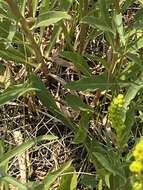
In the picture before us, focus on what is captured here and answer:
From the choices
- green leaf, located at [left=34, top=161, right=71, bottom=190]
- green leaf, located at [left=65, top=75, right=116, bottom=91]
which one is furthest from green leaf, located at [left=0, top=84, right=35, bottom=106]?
green leaf, located at [left=34, top=161, right=71, bottom=190]

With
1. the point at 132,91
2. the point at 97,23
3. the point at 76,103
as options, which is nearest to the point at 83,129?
the point at 76,103

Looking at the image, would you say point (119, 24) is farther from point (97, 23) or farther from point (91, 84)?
point (91, 84)

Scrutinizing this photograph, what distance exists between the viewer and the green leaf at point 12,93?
1.38 m

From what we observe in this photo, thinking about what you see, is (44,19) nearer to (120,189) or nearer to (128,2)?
(128,2)

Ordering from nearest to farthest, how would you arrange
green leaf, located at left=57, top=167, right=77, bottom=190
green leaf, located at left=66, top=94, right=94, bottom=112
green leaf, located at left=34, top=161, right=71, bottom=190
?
green leaf, located at left=34, top=161, right=71, bottom=190
green leaf, located at left=57, top=167, right=77, bottom=190
green leaf, located at left=66, top=94, right=94, bottom=112

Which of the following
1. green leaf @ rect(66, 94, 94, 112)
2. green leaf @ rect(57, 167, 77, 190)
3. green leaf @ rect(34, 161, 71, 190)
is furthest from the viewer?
green leaf @ rect(66, 94, 94, 112)

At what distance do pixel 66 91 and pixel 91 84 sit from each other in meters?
0.28

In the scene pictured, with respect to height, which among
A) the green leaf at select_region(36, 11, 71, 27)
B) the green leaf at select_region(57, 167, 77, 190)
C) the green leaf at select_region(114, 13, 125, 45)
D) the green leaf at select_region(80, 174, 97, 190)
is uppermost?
the green leaf at select_region(36, 11, 71, 27)

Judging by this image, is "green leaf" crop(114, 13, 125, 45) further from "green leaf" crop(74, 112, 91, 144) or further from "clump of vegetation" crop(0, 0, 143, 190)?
"green leaf" crop(74, 112, 91, 144)

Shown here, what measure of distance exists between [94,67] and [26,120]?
0.31 m

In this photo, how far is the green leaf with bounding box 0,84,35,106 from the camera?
1382mm

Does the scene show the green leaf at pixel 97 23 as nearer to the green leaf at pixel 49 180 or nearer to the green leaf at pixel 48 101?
the green leaf at pixel 48 101

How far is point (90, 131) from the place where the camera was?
1597mm

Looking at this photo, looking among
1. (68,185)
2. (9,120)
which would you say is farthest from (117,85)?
(9,120)
